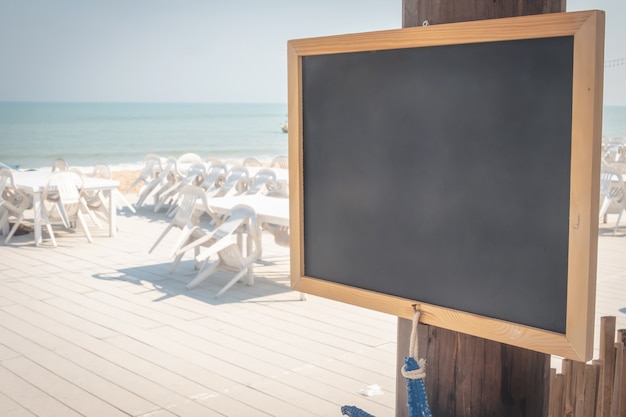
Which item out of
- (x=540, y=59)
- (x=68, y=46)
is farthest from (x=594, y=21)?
(x=68, y=46)

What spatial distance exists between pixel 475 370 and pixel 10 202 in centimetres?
833

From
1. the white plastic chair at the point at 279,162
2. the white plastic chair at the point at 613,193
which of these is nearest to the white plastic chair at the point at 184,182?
the white plastic chair at the point at 279,162

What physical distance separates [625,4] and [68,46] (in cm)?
3920

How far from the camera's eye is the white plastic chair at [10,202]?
8477 millimetres

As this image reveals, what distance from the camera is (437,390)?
1524 millimetres

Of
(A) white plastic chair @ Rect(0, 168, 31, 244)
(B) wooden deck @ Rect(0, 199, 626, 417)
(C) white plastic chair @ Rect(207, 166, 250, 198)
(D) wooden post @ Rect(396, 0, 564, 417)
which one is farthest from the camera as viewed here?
(C) white plastic chair @ Rect(207, 166, 250, 198)

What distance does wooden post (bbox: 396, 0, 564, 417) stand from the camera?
145 centimetres

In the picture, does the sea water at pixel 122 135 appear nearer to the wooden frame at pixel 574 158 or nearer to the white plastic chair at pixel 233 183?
the white plastic chair at pixel 233 183

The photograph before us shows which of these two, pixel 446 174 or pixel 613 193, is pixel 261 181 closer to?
pixel 613 193

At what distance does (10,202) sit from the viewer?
8.77 m

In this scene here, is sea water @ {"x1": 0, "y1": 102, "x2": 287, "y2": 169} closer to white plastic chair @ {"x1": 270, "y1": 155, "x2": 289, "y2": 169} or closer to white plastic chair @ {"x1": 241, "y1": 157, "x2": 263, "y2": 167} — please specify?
white plastic chair @ {"x1": 241, "y1": 157, "x2": 263, "y2": 167}

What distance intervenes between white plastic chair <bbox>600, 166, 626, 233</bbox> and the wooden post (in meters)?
7.59

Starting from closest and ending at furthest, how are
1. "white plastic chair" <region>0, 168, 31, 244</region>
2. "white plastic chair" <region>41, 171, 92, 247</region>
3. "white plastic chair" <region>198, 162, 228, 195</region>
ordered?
1. "white plastic chair" <region>41, 171, 92, 247</region>
2. "white plastic chair" <region>0, 168, 31, 244</region>
3. "white plastic chair" <region>198, 162, 228, 195</region>

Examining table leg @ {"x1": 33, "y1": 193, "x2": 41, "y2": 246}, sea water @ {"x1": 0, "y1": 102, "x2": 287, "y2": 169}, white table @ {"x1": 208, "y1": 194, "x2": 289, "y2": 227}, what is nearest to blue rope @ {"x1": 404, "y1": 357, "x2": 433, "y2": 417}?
white table @ {"x1": 208, "y1": 194, "x2": 289, "y2": 227}
